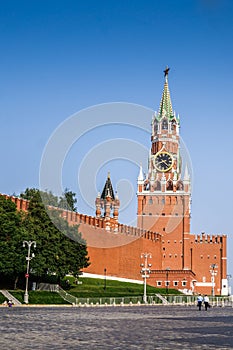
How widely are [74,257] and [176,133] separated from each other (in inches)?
2039

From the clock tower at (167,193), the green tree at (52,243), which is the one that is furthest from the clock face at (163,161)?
the green tree at (52,243)

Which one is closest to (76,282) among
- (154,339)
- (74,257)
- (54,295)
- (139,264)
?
(74,257)

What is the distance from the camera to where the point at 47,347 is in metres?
10.8

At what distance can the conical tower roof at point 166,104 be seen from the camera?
97.4 m

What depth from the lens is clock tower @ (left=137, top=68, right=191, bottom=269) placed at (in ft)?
287

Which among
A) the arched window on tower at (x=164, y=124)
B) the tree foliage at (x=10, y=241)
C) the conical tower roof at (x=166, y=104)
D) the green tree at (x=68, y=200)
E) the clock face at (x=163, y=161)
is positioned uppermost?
the conical tower roof at (x=166, y=104)

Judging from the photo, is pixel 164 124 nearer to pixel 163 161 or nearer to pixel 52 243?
pixel 163 161

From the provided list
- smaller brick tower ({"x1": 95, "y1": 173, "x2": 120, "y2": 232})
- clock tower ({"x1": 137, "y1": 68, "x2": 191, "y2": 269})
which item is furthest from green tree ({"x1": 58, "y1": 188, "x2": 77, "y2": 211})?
clock tower ({"x1": 137, "y1": 68, "x2": 191, "y2": 269})

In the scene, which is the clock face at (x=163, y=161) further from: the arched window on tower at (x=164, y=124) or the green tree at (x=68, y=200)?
the green tree at (x=68, y=200)

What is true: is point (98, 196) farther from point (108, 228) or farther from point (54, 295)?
point (54, 295)

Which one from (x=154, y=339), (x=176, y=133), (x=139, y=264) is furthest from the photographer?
(x=176, y=133)

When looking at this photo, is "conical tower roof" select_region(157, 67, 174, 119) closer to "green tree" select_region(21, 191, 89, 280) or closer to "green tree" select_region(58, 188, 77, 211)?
"green tree" select_region(58, 188, 77, 211)

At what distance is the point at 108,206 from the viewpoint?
8100 centimetres

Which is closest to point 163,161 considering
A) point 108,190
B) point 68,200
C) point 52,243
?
point 108,190
